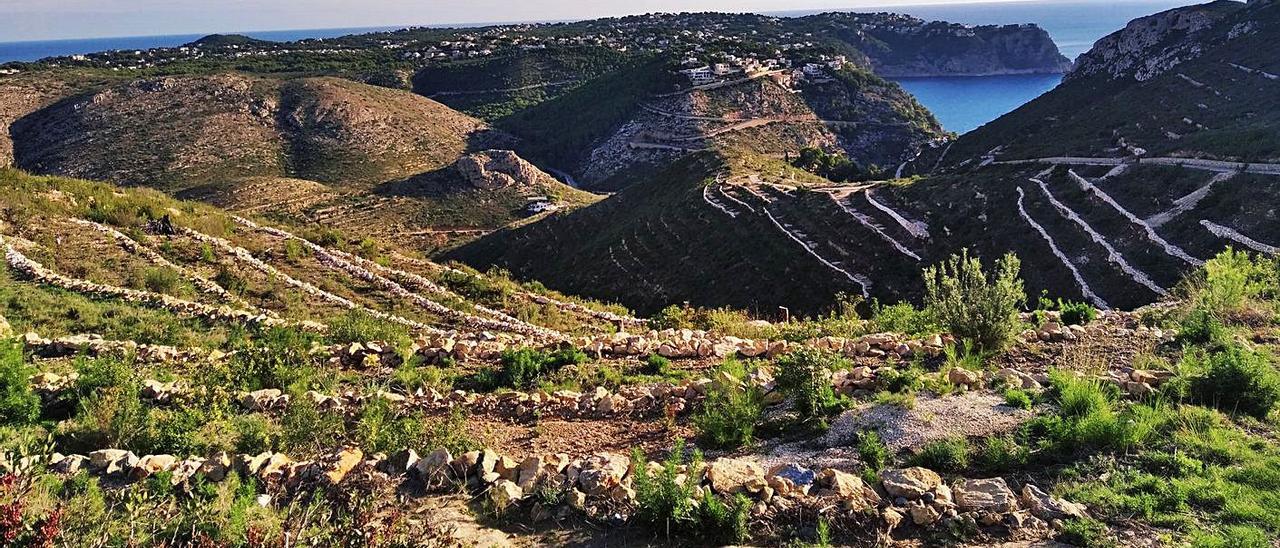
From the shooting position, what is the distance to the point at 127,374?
7.71 meters

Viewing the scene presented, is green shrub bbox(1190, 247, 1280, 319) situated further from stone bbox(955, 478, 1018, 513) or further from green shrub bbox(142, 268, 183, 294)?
green shrub bbox(142, 268, 183, 294)

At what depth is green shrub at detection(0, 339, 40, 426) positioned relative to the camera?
6891 mm

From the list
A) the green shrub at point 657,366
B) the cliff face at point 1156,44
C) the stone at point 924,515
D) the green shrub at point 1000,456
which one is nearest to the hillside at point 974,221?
the cliff face at point 1156,44

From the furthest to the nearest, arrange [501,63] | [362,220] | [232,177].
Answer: [501,63], [232,177], [362,220]

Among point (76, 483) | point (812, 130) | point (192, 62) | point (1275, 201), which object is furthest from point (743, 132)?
point (192, 62)

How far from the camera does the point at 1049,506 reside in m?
4.89

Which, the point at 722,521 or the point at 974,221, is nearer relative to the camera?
the point at 722,521

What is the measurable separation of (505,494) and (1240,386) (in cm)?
672

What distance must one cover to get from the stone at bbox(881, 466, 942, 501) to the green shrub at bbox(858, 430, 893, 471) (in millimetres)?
305

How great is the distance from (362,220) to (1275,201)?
170ft

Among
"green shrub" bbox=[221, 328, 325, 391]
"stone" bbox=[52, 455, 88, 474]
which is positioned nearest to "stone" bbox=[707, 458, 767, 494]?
"green shrub" bbox=[221, 328, 325, 391]

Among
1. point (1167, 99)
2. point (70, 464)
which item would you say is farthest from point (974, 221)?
point (1167, 99)

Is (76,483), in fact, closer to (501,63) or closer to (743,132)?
(743,132)

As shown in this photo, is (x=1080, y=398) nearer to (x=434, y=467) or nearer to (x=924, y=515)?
(x=924, y=515)
